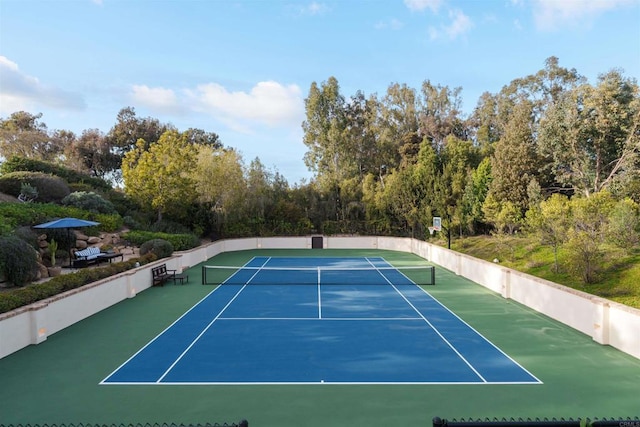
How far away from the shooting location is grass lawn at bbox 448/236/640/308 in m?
15.5

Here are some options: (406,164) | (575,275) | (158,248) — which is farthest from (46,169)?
(575,275)

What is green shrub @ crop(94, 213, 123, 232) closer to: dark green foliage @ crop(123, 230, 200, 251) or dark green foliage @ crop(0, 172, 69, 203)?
dark green foliage @ crop(123, 230, 200, 251)

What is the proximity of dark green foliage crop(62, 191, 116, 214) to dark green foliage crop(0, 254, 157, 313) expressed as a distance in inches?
416

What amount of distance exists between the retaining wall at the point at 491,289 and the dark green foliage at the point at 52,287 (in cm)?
48

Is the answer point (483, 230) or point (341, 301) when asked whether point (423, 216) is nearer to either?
point (483, 230)

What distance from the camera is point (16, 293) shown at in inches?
433

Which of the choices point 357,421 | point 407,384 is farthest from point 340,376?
point 357,421

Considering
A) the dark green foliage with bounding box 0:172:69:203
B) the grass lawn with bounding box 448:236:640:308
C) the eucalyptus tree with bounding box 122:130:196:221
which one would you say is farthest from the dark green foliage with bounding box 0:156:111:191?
the grass lawn with bounding box 448:236:640:308

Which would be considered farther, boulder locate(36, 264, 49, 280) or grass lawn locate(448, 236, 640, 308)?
boulder locate(36, 264, 49, 280)

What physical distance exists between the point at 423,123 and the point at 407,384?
1826 inches

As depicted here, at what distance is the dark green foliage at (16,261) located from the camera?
44.7 feet

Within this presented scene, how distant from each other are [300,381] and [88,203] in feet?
76.7

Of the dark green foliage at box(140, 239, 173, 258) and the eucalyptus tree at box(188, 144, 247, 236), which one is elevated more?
the eucalyptus tree at box(188, 144, 247, 236)

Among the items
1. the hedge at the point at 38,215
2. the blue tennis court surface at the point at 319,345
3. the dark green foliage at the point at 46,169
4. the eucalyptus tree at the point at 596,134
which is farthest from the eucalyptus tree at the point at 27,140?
the eucalyptus tree at the point at 596,134
